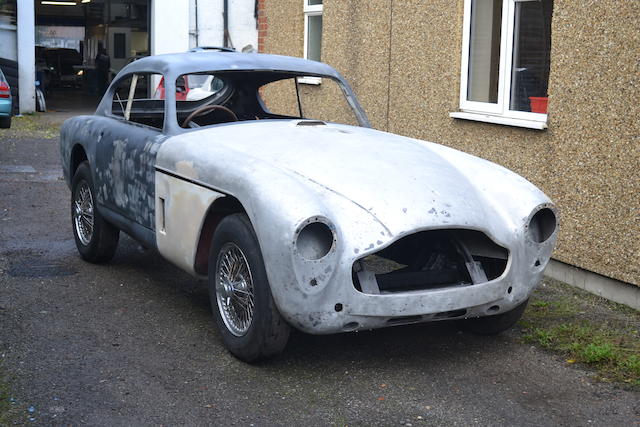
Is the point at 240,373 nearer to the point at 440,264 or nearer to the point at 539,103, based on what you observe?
the point at 440,264

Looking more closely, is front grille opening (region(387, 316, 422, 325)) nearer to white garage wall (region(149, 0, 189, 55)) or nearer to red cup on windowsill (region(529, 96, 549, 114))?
red cup on windowsill (region(529, 96, 549, 114))

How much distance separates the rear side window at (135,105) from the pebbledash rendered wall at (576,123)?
2708 millimetres

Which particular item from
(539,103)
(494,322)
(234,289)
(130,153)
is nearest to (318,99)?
(539,103)

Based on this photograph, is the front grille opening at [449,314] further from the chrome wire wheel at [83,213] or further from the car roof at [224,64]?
the chrome wire wheel at [83,213]

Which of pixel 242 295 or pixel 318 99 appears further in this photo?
pixel 318 99

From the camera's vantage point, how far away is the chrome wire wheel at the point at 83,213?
7.18m

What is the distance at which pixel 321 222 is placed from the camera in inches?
175

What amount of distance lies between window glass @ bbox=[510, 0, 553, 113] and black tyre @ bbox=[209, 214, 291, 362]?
11.2 ft

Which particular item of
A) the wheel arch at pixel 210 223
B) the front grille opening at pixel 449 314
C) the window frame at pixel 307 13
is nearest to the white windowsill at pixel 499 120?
the front grille opening at pixel 449 314

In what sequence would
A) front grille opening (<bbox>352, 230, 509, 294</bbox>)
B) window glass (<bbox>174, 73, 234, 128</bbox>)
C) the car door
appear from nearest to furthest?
front grille opening (<bbox>352, 230, 509, 294</bbox>), the car door, window glass (<bbox>174, 73, 234, 128</bbox>)

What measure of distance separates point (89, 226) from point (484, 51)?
3.71 metres

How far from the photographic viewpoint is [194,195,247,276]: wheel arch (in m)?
5.12

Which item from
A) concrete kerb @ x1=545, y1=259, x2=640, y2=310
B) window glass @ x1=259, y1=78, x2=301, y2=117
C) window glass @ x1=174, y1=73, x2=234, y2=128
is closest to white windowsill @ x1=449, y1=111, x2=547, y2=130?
concrete kerb @ x1=545, y1=259, x2=640, y2=310

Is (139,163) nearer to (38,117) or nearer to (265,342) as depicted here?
(265,342)
